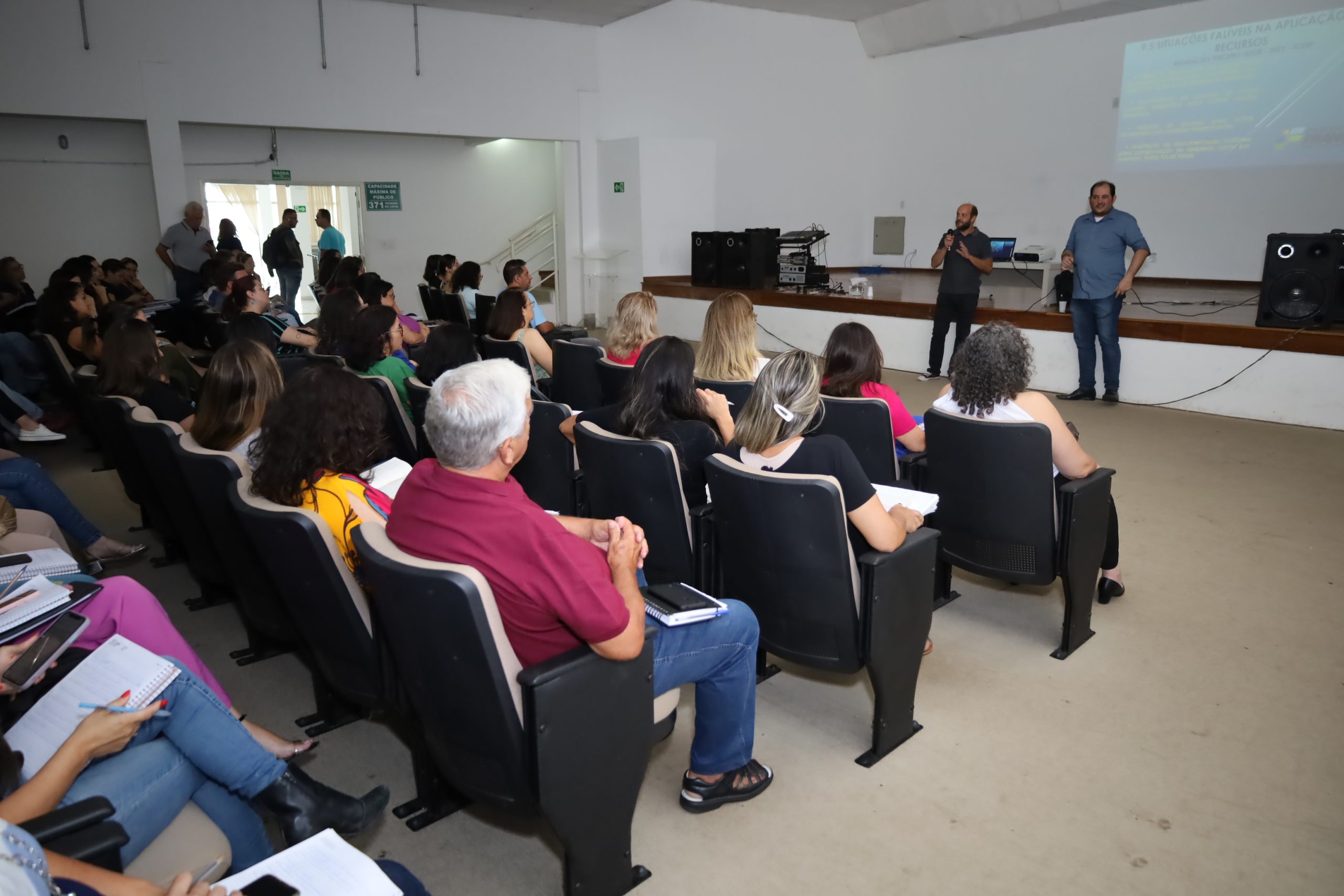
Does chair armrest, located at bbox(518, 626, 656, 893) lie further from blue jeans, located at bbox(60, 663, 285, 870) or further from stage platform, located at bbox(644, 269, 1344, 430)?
stage platform, located at bbox(644, 269, 1344, 430)

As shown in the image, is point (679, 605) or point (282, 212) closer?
point (679, 605)

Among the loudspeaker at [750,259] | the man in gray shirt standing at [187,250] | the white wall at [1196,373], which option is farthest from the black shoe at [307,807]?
the loudspeaker at [750,259]

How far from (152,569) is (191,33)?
657 cm

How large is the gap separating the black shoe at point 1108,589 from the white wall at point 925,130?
323 inches

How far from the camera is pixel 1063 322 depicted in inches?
271

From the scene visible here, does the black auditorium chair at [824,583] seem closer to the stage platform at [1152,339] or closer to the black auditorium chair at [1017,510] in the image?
the black auditorium chair at [1017,510]

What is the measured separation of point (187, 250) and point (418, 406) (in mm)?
5842

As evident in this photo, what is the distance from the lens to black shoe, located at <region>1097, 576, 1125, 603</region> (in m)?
3.23

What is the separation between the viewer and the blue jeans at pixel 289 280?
32.1 ft

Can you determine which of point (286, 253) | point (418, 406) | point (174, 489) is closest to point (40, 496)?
point (174, 489)

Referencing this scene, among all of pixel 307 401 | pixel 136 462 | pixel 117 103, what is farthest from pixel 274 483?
pixel 117 103

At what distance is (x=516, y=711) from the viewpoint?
1.56m

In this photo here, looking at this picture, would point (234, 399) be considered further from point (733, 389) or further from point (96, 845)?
point (733, 389)

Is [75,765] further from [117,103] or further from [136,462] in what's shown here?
[117,103]
